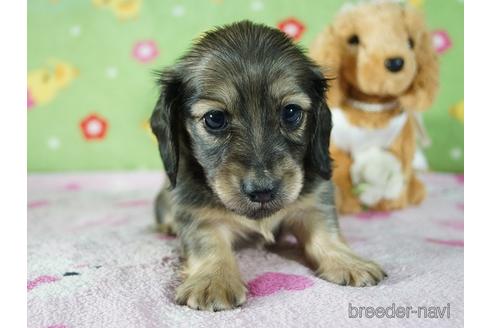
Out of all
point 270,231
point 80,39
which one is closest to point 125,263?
point 270,231

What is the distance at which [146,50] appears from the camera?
147 inches

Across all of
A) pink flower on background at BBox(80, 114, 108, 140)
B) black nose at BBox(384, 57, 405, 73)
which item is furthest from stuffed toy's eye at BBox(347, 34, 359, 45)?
pink flower on background at BBox(80, 114, 108, 140)

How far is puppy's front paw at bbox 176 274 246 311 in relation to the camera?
1.42 m

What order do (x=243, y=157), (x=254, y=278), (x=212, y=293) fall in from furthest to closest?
(x=254, y=278)
(x=243, y=157)
(x=212, y=293)

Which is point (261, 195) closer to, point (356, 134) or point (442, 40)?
point (356, 134)

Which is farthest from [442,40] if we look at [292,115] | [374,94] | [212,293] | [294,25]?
[212,293]

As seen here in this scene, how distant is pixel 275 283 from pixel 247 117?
1.70 feet

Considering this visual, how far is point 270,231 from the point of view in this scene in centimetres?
188

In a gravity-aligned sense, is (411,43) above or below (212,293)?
above

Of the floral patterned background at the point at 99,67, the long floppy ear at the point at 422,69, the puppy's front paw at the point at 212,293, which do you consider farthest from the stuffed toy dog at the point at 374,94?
the puppy's front paw at the point at 212,293

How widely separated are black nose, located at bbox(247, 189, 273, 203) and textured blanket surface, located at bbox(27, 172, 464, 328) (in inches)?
10.9

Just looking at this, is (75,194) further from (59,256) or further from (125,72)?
(59,256)

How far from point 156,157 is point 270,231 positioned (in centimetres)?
213

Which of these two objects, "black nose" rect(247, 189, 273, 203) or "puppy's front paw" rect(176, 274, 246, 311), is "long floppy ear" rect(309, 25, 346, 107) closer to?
"black nose" rect(247, 189, 273, 203)
